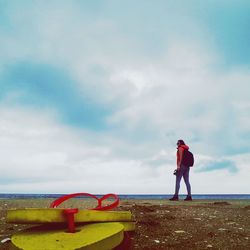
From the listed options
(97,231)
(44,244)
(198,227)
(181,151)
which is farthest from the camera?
(181,151)

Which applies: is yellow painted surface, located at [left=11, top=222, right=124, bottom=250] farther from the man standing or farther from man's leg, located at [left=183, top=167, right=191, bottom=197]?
man's leg, located at [left=183, top=167, right=191, bottom=197]

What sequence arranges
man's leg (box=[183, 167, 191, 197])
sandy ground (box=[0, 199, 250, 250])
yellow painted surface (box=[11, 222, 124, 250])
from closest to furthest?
1. yellow painted surface (box=[11, 222, 124, 250])
2. sandy ground (box=[0, 199, 250, 250])
3. man's leg (box=[183, 167, 191, 197])

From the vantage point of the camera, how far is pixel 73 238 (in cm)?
285

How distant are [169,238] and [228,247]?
746 millimetres

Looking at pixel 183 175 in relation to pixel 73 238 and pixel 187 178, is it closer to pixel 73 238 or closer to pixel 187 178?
pixel 187 178

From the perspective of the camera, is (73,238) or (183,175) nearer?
(73,238)

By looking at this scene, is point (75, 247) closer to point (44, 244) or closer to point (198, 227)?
point (44, 244)

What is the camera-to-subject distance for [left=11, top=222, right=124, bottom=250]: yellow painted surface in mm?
2654

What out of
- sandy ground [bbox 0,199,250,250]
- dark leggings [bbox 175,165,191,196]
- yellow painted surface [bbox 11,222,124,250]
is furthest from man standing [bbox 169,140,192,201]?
yellow painted surface [bbox 11,222,124,250]

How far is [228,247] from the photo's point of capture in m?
3.96

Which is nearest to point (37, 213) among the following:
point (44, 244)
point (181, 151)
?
point (44, 244)

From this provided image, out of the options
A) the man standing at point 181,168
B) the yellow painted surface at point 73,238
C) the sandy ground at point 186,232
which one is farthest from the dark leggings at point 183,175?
the yellow painted surface at point 73,238

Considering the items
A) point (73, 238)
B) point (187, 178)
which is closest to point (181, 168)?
point (187, 178)

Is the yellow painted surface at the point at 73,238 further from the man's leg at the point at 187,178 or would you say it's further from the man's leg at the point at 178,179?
the man's leg at the point at 187,178
